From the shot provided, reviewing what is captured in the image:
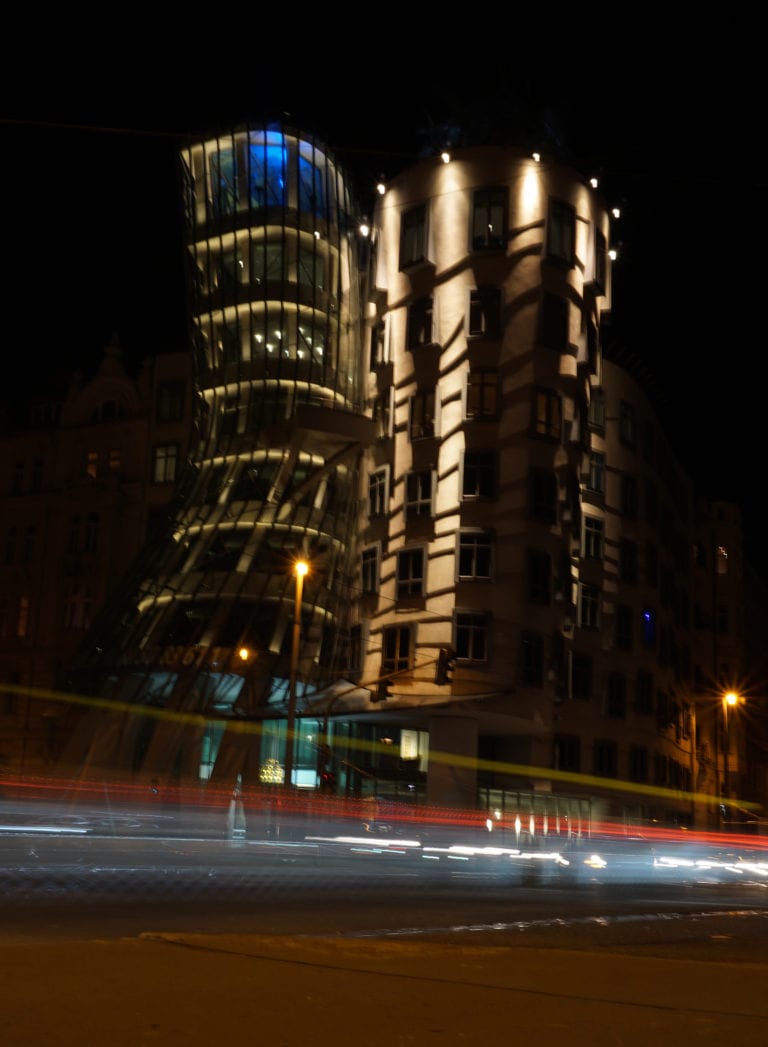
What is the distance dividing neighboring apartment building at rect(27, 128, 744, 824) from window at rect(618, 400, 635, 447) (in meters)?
0.20

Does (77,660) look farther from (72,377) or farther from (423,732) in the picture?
(72,377)

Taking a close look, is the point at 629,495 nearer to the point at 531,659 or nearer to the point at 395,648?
the point at 531,659

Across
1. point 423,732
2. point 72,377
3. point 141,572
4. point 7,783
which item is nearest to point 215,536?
point 141,572

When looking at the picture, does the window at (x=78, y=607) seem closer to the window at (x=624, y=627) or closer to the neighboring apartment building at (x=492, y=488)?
the neighboring apartment building at (x=492, y=488)

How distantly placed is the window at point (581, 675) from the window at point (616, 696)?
1613 mm

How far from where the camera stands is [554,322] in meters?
48.4

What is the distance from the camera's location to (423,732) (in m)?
49.1

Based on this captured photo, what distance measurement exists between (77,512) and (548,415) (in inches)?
1174

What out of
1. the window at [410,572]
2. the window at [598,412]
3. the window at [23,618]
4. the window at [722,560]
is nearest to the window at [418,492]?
the window at [410,572]

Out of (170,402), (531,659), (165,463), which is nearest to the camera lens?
(531,659)

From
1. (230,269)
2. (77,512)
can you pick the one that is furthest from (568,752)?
(77,512)

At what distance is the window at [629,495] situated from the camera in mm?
57562

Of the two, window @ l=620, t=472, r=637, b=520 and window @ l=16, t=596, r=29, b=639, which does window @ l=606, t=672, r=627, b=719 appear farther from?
window @ l=16, t=596, r=29, b=639

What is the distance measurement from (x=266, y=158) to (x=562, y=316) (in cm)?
1680
